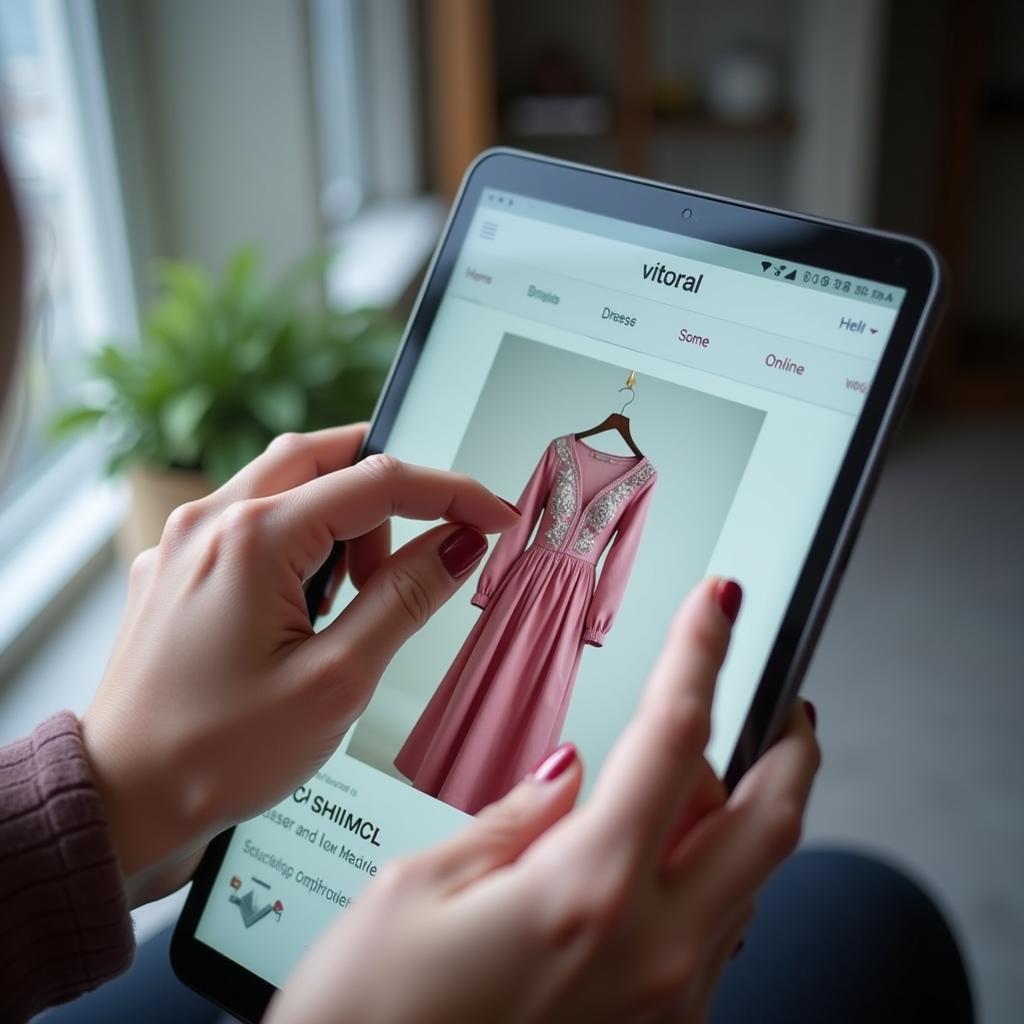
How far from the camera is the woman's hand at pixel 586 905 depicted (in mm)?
340

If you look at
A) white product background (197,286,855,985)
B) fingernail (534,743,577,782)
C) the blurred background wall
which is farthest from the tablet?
the blurred background wall

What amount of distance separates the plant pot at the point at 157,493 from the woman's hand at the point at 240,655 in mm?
546

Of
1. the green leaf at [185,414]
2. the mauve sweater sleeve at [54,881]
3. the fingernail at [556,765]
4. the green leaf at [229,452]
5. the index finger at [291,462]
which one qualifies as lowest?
the green leaf at [229,452]

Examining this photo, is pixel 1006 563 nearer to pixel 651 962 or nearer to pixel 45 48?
pixel 45 48

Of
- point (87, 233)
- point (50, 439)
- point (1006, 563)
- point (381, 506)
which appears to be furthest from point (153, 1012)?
point (1006, 563)

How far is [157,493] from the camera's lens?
1.05m

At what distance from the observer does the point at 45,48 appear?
1272mm

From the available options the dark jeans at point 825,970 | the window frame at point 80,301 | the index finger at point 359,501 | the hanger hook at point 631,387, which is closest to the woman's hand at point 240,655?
the index finger at point 359,501

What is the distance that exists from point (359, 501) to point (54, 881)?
0.66ft

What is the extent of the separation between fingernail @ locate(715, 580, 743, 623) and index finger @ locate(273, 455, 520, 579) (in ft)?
0.48

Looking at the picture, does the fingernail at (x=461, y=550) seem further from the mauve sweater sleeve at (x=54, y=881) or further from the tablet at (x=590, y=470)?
the mauve sweater sleeve at (x=54, y=881)

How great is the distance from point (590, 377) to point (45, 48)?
3.42 ft

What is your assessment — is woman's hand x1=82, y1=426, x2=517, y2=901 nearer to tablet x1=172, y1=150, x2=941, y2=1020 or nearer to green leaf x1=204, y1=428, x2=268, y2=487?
tablet x1=172, y1=150, x2=941, y2=1020

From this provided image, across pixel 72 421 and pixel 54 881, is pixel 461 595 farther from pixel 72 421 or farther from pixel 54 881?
pixel 72 421
